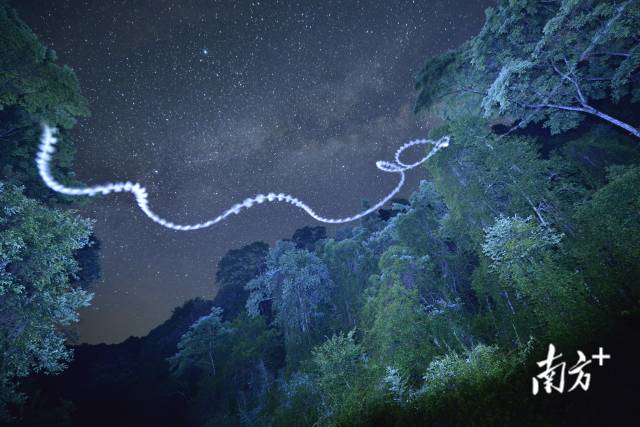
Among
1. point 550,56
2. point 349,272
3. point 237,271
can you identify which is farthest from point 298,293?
point 550,56

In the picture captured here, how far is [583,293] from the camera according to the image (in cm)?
1219

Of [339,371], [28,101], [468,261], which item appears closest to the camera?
[28,101]

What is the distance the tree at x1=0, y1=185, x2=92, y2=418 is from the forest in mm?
72

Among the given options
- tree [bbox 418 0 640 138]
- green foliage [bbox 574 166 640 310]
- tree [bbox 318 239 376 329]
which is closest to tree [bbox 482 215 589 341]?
green foliage [bbox 574 166 640 310]

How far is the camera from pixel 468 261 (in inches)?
1002

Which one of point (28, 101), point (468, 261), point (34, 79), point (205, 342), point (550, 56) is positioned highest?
point (34, 79)

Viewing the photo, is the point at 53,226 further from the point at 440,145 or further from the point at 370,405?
the point at 440,145

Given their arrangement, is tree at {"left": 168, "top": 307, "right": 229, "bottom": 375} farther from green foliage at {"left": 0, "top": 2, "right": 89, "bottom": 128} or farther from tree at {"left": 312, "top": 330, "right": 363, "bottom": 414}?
green foliage at {"left": 0, "top": 2, "right": 89, "bottom": 128}

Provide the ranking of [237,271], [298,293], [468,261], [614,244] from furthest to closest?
1. [237,271]
2. [298,293]
3. [468,261]
4. [614,244]

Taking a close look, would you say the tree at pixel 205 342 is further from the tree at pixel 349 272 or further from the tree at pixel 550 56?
the tree at pixel 550 56

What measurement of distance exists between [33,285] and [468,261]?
98.9 ft

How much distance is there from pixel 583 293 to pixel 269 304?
38.7m

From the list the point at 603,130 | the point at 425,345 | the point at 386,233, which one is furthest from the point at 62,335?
the point at 603,130

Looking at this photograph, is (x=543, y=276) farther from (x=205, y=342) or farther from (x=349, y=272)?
(x=205, y=342)
